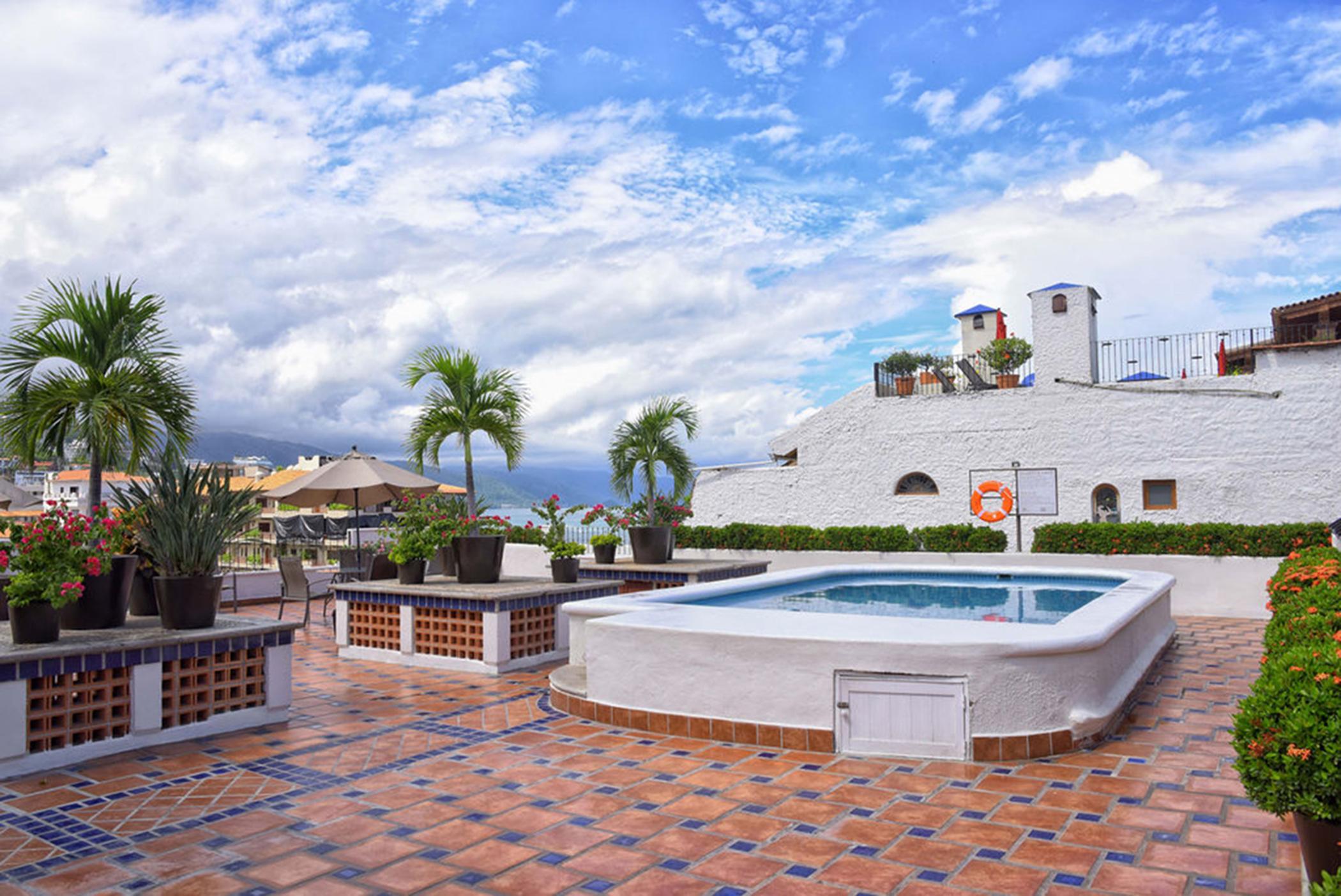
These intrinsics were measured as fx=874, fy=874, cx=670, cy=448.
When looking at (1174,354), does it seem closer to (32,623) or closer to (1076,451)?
(1076,451)

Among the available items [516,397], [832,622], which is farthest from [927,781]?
[516,397]

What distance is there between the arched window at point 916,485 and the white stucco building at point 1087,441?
32 mm

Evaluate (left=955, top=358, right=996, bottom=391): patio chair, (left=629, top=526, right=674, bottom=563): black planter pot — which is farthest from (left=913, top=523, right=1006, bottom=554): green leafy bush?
(left=955, top=358, right=996, bottom=391): patio chair

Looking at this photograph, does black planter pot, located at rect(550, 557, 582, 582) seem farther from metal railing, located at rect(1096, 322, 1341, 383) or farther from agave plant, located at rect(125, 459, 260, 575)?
metal railing, located at rect(1096, 322, 1341, 383)

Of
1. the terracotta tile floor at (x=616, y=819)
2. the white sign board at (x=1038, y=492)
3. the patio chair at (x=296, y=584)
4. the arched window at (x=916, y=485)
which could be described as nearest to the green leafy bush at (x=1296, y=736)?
the terracotta tile floor at (x=616, y=819)

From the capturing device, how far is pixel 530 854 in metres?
3.54

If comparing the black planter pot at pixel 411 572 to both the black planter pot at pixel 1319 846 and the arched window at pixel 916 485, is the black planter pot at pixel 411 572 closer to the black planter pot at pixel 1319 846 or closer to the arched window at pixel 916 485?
the black planter pot at pixel 1319 846

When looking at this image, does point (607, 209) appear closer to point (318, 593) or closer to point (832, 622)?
point (318, 593)

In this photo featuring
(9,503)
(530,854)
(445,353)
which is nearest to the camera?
(530,854)

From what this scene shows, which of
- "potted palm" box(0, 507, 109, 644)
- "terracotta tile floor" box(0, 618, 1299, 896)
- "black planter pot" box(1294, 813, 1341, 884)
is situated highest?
"potted palm" box(0, 507, 109, 644)

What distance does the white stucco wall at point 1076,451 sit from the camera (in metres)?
16.5

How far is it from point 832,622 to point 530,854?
298cm

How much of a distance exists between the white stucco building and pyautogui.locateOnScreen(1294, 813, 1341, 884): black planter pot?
585 inches

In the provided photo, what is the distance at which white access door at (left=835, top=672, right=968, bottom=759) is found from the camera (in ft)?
16.1
